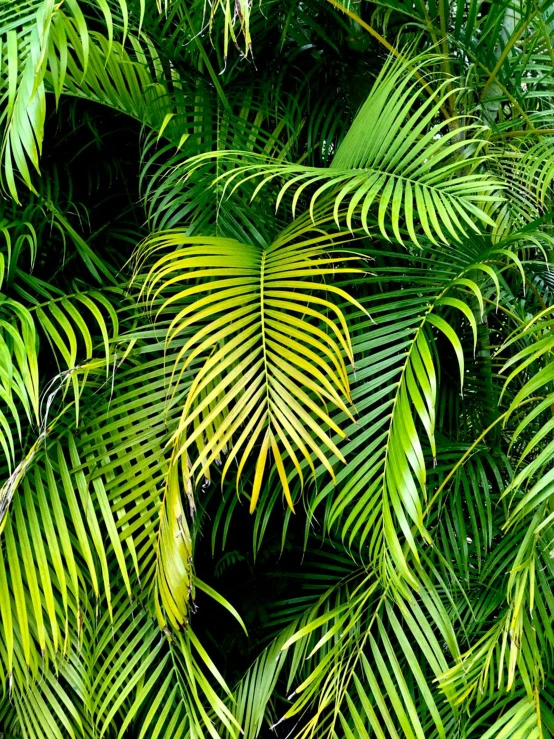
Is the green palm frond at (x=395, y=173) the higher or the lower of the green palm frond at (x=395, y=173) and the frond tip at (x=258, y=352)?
the higher

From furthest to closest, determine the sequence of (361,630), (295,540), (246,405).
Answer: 1. (295,540)
2. (361,630)
3. (246,405)

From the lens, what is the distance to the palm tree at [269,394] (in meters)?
0.82

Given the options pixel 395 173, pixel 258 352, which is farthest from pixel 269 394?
pixel 395 173

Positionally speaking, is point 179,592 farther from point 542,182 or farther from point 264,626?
point 542,182

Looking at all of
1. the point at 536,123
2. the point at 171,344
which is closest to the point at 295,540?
the point at 171,344

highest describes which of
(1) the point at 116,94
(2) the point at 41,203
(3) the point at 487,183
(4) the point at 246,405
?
(1) the point at 116,94

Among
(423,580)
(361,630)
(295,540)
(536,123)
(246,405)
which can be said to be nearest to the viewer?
(246,405)

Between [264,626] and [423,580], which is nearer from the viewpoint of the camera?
[423,580]

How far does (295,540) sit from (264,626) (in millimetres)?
145

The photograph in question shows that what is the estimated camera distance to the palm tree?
818 mm

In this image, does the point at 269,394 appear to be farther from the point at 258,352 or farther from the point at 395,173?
the point at 395,173

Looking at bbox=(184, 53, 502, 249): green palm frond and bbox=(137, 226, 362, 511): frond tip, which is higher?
bbox=(184, 53, 502, 249): green palm frond

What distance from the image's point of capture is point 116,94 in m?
1.10

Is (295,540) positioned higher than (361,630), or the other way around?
(295,540)
